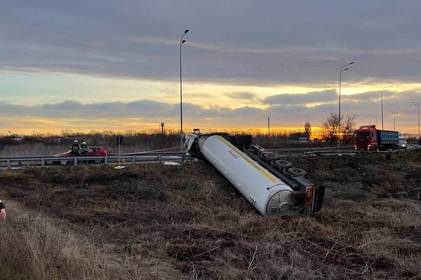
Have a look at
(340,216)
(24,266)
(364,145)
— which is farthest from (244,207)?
(364,145)

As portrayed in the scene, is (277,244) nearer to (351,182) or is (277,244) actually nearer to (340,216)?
(340,216)

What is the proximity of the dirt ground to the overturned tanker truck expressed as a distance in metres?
0.74

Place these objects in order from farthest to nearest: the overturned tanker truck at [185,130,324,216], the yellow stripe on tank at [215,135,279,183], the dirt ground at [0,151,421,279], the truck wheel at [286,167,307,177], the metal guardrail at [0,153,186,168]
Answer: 1. the metal guardrail at [0,153,186,168]
2. the truck wheel at [286,167,307,177]
3. the yellow stripe on tank at [215,135,279,183]
4. the overturned tanker truck at [185,130,324,216]
5. the dirt ground at [0,151,421,279]

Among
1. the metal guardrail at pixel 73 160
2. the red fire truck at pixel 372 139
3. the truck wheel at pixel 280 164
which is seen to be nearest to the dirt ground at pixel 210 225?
the truck wheel at pixel 280 164

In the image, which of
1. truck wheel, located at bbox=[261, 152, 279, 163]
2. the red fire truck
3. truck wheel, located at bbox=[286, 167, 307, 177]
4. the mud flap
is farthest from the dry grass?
the red fire truck

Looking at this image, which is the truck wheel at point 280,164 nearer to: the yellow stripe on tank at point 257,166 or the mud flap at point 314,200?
the yellow stripe on tank at point 257,166

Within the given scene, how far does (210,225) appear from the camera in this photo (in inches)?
645

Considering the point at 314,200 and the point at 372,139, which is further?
the point at 372,139

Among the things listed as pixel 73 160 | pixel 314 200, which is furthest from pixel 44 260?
pixel 73 160

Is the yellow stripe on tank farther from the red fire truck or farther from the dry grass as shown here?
the red fire truck

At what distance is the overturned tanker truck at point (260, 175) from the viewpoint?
1995 centimetres

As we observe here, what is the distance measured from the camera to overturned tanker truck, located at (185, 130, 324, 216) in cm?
1995

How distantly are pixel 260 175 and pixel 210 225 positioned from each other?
6.16 meters

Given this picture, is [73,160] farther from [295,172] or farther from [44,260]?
[44,260]
